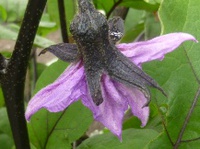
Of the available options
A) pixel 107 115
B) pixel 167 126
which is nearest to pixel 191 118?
pixel 167 126

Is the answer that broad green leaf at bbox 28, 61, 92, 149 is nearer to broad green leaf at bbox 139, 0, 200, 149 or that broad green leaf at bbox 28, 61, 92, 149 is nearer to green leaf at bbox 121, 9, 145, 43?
broad green leaf at bbox 139, 0, 200, 149

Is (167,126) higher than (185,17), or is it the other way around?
(185,17)

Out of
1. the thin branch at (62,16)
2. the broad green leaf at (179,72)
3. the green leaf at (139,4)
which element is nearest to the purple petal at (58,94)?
the broad green leaf at (179,72)

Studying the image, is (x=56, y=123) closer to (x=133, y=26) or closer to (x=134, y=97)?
(x=134, y=97)

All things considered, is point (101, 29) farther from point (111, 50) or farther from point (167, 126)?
point (167, 126)

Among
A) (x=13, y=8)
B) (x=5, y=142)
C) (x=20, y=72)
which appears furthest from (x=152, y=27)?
(x=20, y=72)

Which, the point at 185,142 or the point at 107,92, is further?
the point at 185,142

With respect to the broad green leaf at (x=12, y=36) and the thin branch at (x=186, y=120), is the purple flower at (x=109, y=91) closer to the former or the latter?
the thin branch at (x=186, y=120)
